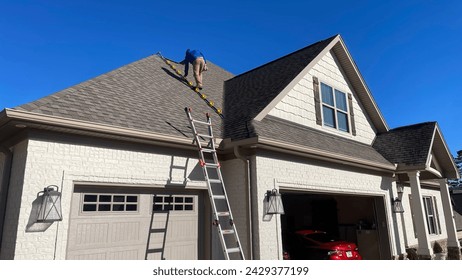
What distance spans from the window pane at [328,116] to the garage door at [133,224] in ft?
18.7

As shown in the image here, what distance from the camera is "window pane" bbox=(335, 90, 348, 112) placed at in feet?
38.7

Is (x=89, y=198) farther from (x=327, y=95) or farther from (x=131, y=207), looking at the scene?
(x=327, y=95)

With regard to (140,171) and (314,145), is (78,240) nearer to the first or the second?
(140,171)

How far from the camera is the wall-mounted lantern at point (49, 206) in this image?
5121 millimetres

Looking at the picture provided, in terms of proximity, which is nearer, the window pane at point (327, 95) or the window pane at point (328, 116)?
the window pane at point (328, 116)

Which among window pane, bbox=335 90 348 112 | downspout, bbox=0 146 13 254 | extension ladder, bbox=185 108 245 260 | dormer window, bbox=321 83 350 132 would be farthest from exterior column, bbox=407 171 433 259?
downspout, bbox=0 146 13 254

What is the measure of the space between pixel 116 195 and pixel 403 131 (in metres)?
11.6

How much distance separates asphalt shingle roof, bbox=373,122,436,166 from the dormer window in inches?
77.2

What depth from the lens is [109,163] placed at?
6.21 m

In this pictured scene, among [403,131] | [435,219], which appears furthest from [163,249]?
[435,219]

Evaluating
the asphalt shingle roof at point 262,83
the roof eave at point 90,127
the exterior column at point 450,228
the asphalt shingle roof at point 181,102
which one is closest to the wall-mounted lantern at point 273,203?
the asphalt shingle roof at point 181,102

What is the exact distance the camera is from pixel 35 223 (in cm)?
522

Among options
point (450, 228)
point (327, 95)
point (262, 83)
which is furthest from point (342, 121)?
point (450, 228)

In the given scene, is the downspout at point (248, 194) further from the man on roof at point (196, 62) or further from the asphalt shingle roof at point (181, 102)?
the man on roof at point (196, 62)
